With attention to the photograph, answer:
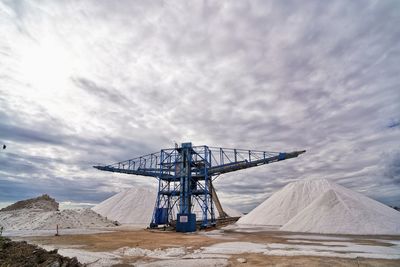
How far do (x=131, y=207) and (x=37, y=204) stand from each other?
2114 cm

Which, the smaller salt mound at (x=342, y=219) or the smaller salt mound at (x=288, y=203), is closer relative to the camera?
the smaller salt mound at (x=342, y=219)

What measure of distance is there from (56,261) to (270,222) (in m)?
34.8

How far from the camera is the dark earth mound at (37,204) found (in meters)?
45.4

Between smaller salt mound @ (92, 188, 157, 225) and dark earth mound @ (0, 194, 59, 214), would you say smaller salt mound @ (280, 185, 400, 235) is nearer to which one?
smaller salt mound @ (92, 188, 157, 225)

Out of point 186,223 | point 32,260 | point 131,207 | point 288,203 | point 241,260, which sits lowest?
point 241,260

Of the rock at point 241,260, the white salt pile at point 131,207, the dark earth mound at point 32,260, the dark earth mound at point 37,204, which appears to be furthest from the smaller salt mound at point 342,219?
the dark earth mound at point 37,204

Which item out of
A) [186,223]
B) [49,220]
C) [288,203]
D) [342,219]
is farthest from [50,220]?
[342,219]

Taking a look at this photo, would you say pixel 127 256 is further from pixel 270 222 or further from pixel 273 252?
pixel 270 222

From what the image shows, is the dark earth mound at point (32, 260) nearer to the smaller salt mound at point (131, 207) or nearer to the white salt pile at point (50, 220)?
the white salt pile at point (50, 220)

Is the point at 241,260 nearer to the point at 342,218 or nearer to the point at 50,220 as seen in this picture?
the point at 342,218

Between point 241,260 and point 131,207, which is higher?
point 131,207

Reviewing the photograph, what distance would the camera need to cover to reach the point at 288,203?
40.5 metres

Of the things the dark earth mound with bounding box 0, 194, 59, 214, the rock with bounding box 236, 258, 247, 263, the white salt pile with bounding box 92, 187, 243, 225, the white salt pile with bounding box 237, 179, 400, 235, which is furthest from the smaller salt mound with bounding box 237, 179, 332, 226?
the dark earth mound with bounding box 0, 194, 59, 214

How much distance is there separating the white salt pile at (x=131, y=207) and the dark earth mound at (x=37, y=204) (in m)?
13.7
